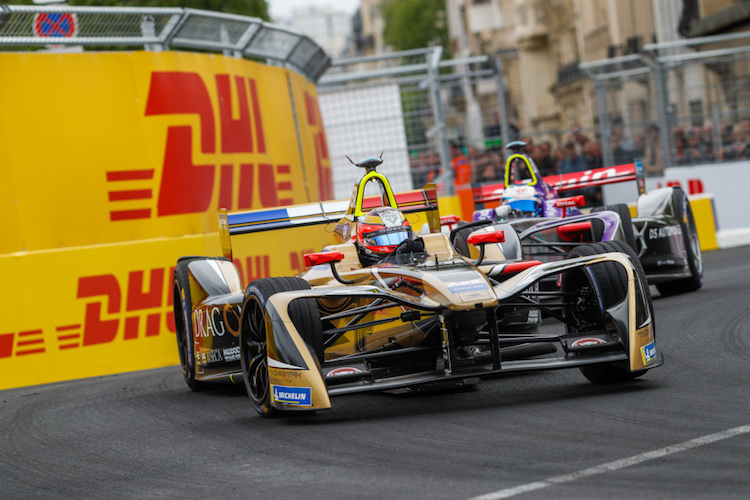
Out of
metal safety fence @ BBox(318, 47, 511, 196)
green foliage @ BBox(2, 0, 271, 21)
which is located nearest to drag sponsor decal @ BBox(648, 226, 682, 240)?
metal safety fence @ BBox(318, 47, 511, 196)

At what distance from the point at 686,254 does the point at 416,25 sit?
249 ft

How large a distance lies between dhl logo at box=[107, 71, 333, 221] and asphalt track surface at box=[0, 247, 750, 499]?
10.2 ft

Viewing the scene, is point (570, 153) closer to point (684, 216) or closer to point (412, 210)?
point (684, 216)

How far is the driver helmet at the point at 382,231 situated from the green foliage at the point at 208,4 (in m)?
27.7

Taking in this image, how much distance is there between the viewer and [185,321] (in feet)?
29.6

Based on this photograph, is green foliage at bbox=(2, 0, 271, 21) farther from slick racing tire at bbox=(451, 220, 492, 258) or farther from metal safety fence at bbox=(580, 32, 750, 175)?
slick racing tire at bbox=(451, 220, 492, 258)

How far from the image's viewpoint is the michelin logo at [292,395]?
6.38m

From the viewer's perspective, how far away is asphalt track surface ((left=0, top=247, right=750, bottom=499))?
478 cm

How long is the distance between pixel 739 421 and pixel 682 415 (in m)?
0.35

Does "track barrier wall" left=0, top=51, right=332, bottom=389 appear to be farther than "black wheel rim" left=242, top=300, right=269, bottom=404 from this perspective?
Yes

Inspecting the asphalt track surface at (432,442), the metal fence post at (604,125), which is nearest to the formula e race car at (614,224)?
the asphalt track surface at (432,442)

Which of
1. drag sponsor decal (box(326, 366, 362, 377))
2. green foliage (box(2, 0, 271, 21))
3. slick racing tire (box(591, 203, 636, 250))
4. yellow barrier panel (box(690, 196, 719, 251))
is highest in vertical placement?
green foliage (box(2, 0, 271, 21))

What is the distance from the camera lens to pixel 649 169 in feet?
65.5

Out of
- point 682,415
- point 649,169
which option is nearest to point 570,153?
point 649,169
